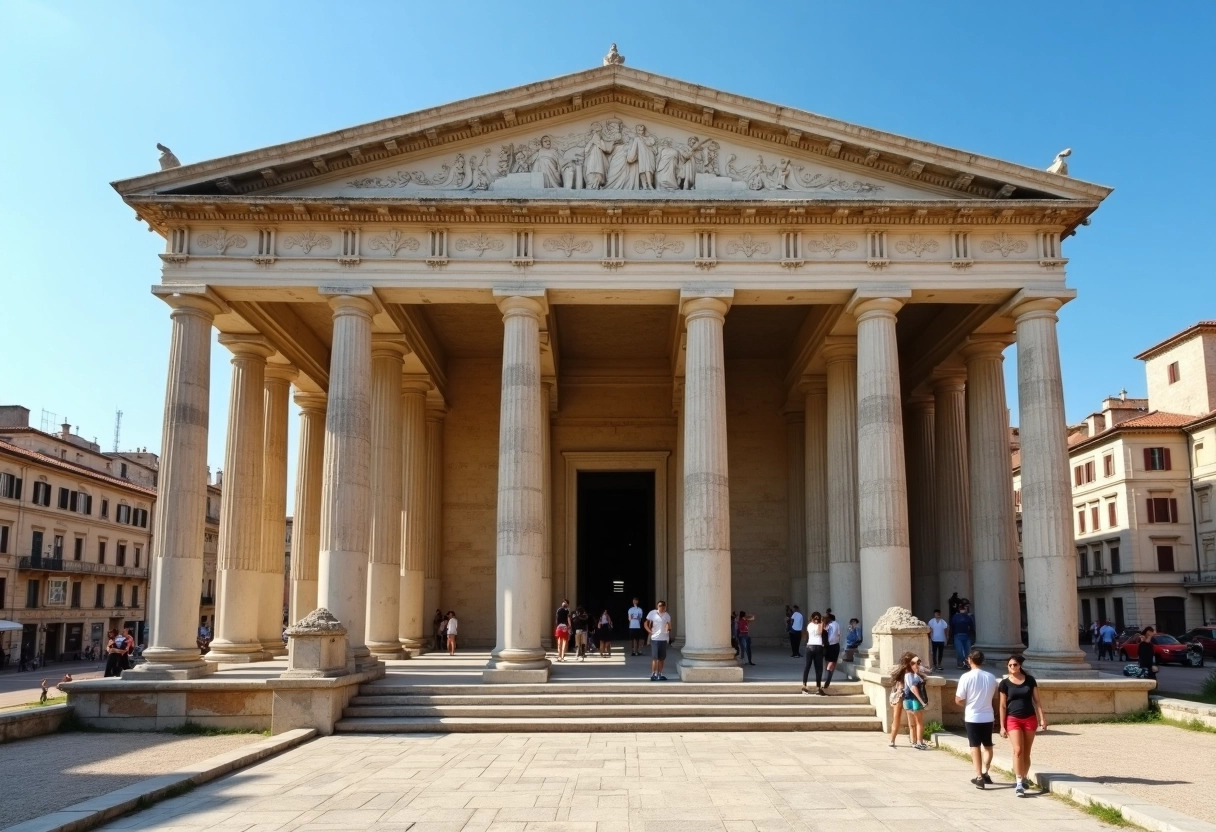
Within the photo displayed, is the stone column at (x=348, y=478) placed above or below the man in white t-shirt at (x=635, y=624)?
above

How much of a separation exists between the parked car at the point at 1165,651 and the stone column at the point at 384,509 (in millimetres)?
29800

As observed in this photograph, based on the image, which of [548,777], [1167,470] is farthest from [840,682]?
[1167,470]

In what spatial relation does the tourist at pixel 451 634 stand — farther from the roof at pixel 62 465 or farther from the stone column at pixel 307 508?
the roof at pixel 62 465

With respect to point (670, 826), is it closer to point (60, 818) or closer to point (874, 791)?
point (874, 791)

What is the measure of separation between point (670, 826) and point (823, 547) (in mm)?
19186

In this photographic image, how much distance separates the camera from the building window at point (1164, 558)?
Result: 53.0 m

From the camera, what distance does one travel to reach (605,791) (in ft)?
40.7

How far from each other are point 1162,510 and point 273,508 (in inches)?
1901

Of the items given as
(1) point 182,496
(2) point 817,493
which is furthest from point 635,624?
(1) point 182,496

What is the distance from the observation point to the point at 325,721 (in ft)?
58.2

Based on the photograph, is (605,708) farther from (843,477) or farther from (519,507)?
(843,477)

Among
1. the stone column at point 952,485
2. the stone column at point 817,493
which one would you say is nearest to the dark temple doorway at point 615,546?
the stone column at point 817,493

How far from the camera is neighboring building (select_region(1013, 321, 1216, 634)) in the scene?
51.8 m

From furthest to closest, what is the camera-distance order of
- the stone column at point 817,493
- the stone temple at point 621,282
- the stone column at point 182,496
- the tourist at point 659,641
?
the stone column at point 817,493
the stone temple at point 621,282
the tourist at point 659,641
the stone column at point 182,496
